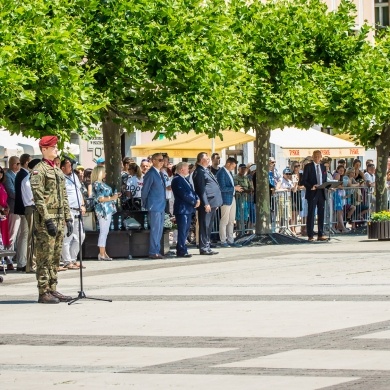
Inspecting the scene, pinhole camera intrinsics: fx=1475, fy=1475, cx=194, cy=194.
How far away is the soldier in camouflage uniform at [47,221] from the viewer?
17391mm

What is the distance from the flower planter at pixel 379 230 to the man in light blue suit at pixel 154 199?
225 inches

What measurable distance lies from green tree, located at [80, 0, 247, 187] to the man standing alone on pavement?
155 cm

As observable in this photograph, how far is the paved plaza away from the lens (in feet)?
34.5

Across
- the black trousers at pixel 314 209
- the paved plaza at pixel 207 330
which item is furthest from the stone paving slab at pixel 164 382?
the black trousers at pixel 314 209

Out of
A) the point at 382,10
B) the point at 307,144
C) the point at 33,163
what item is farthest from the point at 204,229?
the point at 382,10

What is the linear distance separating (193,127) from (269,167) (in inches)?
208

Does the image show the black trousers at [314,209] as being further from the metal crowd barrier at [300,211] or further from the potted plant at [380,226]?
the potted plant at [380,226]

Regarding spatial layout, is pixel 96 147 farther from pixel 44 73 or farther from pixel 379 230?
pixel 44 73

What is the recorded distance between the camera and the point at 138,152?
37.6 m

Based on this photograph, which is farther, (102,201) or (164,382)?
(102,201)

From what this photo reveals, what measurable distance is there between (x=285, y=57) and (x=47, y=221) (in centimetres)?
1362

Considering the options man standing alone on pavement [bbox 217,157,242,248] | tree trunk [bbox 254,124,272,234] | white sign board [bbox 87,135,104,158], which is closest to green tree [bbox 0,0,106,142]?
man standing alone on pavement [bbox 217,157,242,248]

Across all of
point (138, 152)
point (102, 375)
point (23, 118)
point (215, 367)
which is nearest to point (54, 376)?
point (102, 375)

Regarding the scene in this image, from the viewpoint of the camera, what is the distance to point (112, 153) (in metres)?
28.9
